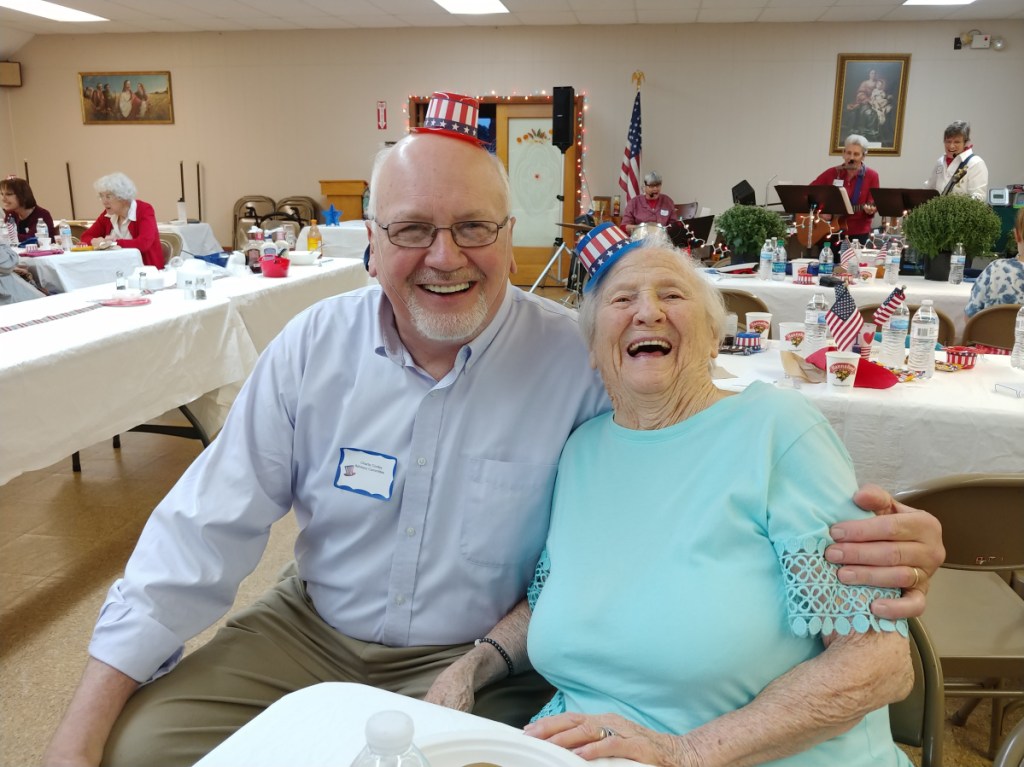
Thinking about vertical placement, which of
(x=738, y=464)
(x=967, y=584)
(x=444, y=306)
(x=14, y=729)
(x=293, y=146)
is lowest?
(x=14, y=729)

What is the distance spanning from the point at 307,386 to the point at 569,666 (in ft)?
2.38

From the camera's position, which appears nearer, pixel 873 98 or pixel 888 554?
pixel 888 554

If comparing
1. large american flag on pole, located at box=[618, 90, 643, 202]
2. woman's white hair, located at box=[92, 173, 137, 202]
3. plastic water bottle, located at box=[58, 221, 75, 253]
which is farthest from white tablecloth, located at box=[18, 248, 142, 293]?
large american flag on pole, located at box=[618, 90, 643, 202]

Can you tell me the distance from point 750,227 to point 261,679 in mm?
4141

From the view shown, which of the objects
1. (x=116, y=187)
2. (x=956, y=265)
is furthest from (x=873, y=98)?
(x=116, y=187)

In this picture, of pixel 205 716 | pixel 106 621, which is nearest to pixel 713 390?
pixel 205 716

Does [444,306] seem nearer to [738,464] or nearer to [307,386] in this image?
[307,386]

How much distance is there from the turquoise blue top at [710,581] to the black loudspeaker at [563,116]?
298 inches

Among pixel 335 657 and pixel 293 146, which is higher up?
pixel 293 146

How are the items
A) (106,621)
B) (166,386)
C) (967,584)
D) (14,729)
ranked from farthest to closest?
(166,386) → (14,729) → (967,584) → (106,621)

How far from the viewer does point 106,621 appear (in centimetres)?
134

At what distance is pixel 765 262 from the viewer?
14.7 feet

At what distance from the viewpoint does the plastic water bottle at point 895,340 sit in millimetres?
2643

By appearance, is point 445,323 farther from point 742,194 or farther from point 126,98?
point 126,98
